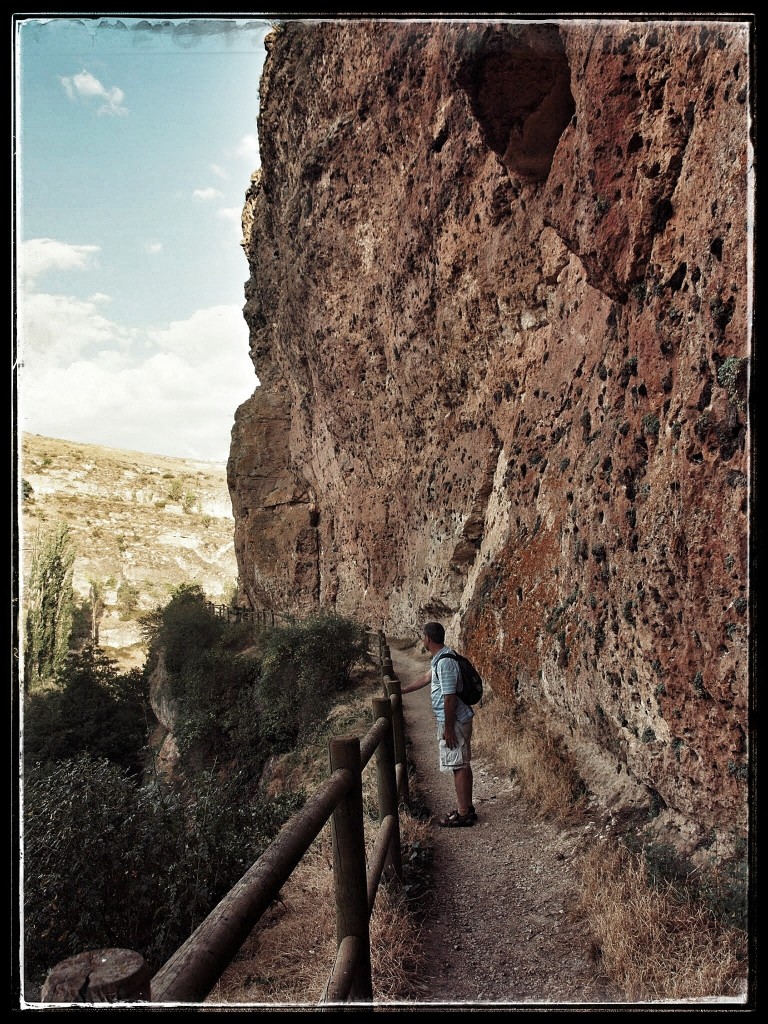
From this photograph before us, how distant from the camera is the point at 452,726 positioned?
17.5 ft

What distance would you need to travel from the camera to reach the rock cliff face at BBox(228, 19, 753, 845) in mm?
3949

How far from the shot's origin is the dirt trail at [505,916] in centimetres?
331

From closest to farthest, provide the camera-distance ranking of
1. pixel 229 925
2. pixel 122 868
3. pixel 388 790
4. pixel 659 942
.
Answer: pixel 229 925
pixel 659 942
pixel 388 790
pixel 122 868

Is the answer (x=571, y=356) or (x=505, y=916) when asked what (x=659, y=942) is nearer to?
(x=505, y=916)

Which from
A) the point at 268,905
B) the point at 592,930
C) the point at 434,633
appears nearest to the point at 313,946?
the point at 592,930

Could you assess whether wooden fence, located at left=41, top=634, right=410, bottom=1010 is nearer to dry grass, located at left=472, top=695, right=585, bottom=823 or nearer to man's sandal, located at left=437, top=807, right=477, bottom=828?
man's sandal, located at left=437, top=807, right=477, bottom=828

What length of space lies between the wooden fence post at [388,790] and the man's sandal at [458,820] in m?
1.10

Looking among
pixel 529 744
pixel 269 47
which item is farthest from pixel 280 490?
pixel 529 744

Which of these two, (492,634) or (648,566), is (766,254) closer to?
(648,566)

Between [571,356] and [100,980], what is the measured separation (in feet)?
24.5

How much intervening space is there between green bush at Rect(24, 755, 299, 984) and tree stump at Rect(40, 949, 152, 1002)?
383 centimetres

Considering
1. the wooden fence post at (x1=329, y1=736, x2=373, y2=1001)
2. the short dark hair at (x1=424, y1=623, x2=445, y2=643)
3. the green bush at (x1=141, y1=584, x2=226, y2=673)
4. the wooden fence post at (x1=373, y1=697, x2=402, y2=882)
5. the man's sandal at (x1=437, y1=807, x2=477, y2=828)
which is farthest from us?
the green bush at (x1=141, y1=584, x2=226, y2=673)

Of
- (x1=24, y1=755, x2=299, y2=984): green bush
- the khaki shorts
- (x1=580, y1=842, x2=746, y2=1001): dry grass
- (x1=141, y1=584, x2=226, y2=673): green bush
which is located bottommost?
(x1=141, y1=584, x2=226, y2=673): green bush

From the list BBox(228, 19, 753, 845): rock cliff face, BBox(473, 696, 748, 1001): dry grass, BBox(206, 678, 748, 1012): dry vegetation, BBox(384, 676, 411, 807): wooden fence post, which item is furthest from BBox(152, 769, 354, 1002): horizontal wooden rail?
BBox(384, 676, 411, 807): wooden fence post
